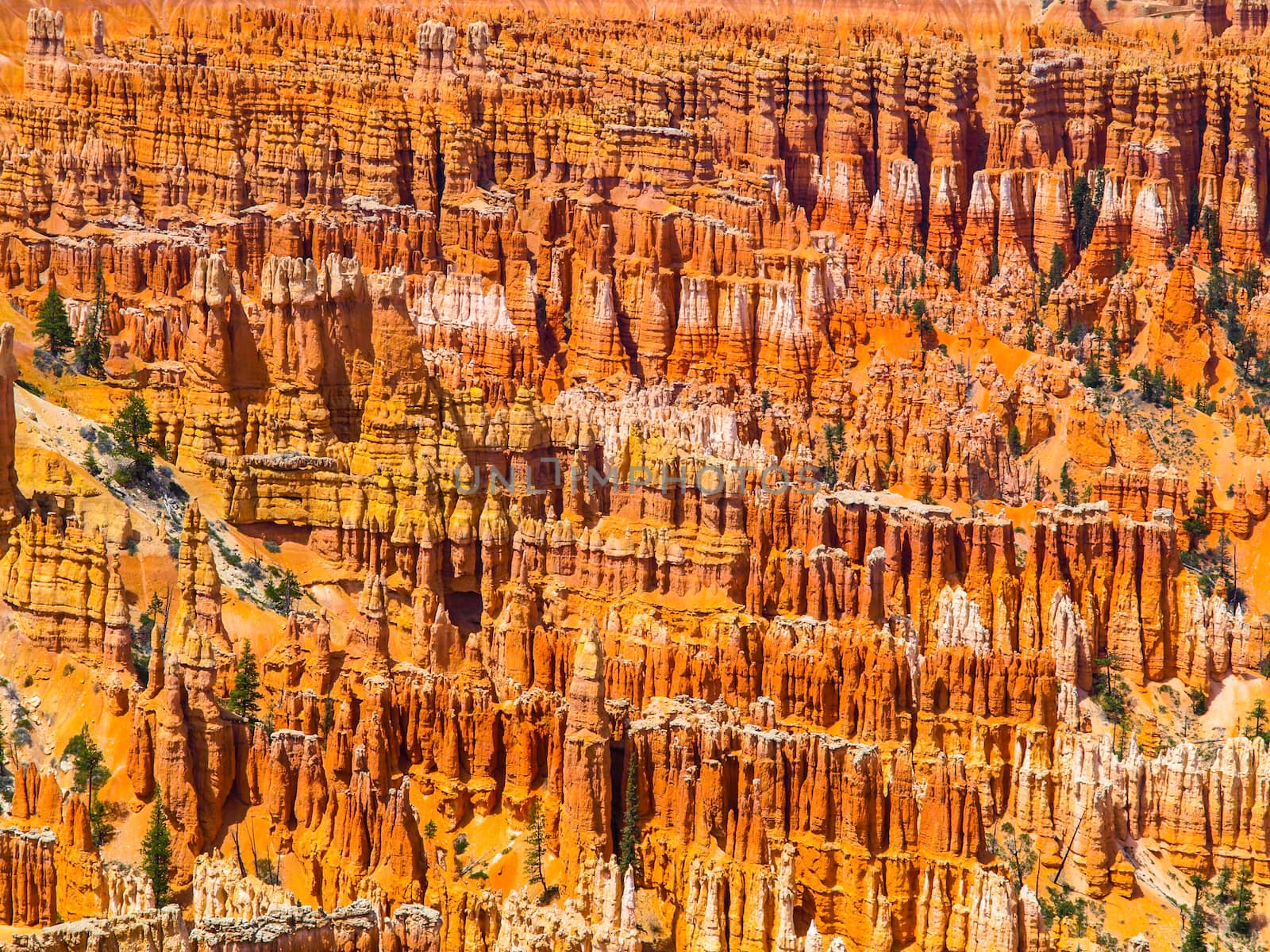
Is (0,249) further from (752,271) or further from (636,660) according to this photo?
(636,660)

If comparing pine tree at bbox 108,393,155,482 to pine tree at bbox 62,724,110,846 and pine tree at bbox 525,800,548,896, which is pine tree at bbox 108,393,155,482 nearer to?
pine tree at bbox 62,724,110,846

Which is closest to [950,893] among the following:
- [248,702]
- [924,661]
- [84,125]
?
[924,661]

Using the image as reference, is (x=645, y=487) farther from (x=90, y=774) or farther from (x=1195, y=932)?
(x=1195, y=932)

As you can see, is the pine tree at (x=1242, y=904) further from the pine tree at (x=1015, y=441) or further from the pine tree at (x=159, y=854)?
the pine tree at (x=1015, y=441)

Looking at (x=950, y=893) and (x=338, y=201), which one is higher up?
(x=338, y=201)

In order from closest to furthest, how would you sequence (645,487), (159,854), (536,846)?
(159,854), (536,846), (645,487)

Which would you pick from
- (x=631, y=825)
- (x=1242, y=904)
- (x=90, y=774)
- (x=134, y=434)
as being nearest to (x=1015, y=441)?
(x=1242, y=904)
